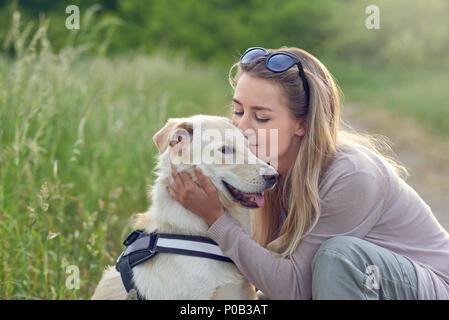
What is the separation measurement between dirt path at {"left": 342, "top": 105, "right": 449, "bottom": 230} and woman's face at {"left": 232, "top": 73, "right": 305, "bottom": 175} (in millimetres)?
1694

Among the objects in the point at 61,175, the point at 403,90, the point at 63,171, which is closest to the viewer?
the point at 61,175

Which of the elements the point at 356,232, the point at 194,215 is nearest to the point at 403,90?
the point at 356,232

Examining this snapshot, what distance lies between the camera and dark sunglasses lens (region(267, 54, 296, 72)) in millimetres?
2660

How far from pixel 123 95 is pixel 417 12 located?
18.9 meters

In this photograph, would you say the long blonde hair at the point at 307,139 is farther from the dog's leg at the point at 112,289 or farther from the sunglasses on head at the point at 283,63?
the dog's leg at the point at 112,289

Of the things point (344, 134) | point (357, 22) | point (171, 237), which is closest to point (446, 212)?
point (344, 134)

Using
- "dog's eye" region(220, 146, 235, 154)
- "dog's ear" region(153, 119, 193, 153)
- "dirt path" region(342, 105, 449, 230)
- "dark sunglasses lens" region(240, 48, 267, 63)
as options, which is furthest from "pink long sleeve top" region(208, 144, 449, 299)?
"dirt path" region(342, 105, 449, 230)

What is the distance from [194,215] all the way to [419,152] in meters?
7.61

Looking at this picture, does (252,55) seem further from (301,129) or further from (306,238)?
(306,238)

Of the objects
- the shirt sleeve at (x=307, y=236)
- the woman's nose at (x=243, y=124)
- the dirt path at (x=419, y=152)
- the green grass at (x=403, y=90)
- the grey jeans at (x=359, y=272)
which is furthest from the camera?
the green grass at (x=403, y=90)

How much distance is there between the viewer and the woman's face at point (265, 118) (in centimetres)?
268

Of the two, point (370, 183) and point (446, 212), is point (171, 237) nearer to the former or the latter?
point (370, 183)

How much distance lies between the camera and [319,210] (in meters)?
2.46

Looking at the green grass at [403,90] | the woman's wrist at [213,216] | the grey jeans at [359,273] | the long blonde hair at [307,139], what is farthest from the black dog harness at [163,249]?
the green grass at [403,90]
